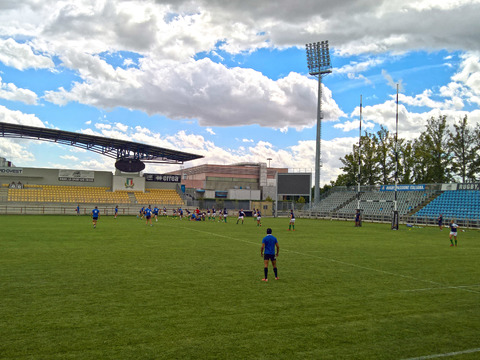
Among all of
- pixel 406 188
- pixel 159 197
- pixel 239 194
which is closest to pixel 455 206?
pixel 406 188

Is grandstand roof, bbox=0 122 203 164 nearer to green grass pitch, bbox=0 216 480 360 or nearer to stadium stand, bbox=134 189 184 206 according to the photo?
stadium stand, bbox=134 189 184 206

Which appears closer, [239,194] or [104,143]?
[104,143]

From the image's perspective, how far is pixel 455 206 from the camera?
4672 cm

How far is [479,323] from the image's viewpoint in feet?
27.7

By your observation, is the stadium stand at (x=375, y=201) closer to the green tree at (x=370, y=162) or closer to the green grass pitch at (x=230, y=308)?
the green tree at (x=370, y=162)

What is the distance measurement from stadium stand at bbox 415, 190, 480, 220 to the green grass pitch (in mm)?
31630

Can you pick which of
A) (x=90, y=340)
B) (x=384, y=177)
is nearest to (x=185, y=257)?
(x=90, y=340)

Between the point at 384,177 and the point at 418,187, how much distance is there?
13.3m

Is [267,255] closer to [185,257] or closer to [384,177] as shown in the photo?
[185,257]

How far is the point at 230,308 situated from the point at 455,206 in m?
45.5

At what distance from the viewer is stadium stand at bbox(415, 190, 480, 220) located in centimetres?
4437

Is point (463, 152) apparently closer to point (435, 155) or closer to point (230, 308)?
point (435, 155)

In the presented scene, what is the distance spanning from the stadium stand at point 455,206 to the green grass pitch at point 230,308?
31630 millimetres

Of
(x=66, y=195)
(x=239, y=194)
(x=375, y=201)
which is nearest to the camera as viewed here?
(x=375, y=201)
